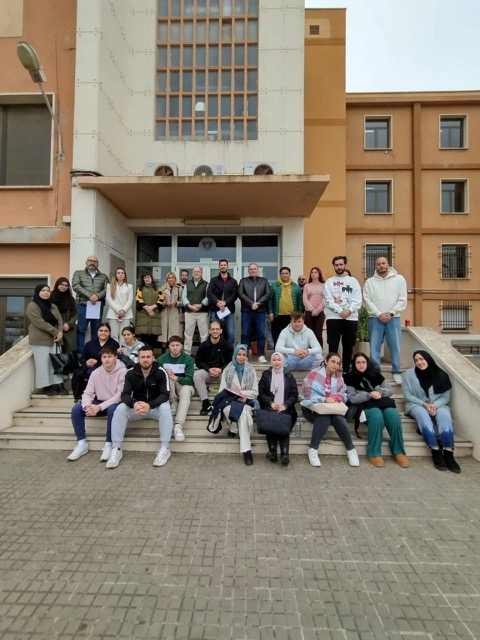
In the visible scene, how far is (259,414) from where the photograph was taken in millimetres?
4559

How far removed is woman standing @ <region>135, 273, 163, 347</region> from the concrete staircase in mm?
2024

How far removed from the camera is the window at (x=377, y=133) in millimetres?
18172

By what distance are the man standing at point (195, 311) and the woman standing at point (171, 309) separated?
25 centimetres

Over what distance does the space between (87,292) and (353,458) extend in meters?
5.22

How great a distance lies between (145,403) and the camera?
15.1ft

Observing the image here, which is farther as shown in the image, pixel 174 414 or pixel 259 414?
pixel 174 414

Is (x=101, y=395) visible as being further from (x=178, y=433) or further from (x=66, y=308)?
(x=66, y=308)

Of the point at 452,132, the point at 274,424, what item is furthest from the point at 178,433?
the point at 452,132

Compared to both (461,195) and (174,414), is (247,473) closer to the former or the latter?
(174,414)

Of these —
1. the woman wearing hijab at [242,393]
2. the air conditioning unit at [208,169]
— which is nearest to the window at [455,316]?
the air conditioning unit at [208,169]

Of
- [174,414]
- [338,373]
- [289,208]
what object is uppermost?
[289,208]

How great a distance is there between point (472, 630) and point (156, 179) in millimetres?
7686

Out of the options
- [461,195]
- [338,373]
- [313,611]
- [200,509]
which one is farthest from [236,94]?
[461,195]

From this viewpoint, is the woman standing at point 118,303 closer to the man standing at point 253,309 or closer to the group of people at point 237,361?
the group of people at point 237,361
